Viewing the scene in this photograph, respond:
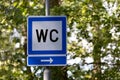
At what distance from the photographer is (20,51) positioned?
10.8 meters

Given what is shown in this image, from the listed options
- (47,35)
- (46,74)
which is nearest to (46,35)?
(47,35)

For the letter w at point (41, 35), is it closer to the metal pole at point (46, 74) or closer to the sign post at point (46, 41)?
the sign post at point (46, 41)

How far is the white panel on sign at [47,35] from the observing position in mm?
4281

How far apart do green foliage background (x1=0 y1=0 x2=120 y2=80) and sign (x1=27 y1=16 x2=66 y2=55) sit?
5.20 m

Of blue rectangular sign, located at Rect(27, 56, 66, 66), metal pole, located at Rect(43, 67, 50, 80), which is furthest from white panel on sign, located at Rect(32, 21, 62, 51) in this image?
metal pole, located at Rect(43, 67, 50, 80)

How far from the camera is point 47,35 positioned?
428 centimetres

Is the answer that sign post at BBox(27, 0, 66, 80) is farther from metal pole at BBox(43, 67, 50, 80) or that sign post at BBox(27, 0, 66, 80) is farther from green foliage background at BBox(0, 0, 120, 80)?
green foliage background at BBox(0, 0, 120, 80)

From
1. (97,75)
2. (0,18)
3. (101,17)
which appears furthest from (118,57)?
(0,18)

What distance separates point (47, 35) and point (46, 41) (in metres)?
0.07

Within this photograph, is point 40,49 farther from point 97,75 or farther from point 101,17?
point 97,75

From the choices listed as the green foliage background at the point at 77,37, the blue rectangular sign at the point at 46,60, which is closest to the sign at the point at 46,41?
the blue rectangular sign at the point at 46,60

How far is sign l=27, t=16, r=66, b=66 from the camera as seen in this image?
13.9 feet

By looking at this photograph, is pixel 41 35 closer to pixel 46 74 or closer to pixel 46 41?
pixel 46 41

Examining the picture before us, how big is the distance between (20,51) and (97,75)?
229cm
